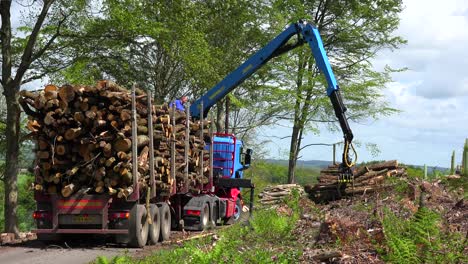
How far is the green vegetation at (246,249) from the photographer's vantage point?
26.5 ft

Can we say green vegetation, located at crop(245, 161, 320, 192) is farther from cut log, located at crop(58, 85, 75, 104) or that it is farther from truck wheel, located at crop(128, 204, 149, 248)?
cut log, located at crop(58, 85, 75, 104)

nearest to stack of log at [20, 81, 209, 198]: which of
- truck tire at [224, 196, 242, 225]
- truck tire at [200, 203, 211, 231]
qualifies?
truck tire at [200, 203, 211, 231]

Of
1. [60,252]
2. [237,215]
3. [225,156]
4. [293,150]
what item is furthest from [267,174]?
[60,252]

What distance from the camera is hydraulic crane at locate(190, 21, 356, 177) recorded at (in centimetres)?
1616

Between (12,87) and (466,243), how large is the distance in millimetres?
12972

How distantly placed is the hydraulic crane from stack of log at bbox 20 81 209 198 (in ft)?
15.9

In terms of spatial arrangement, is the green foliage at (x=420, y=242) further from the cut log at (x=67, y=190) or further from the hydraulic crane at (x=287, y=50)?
the hydraulic crane at (x=287, y=50)

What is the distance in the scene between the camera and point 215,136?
1923 centimetres

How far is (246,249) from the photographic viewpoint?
30.9ft

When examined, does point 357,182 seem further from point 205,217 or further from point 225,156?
point 225,156

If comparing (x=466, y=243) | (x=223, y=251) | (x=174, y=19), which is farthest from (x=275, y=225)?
(x=174, y=19)

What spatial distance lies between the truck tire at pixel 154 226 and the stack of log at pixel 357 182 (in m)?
5.30

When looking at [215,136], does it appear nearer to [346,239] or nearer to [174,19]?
[174,19]

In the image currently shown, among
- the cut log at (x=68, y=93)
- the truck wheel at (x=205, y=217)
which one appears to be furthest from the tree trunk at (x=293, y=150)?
the cut log at (x=68, y=93)
